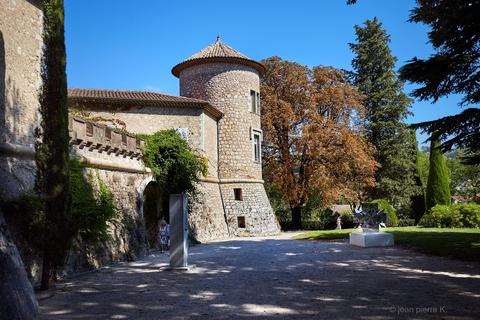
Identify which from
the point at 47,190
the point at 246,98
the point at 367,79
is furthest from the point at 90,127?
the point at 367,79

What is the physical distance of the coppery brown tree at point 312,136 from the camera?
27.4 m

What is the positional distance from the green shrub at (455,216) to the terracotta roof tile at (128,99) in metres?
15.2

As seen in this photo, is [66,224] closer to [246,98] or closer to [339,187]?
[246,98]

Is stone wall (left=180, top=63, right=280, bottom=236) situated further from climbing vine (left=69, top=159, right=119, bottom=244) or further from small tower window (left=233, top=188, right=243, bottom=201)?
climbing vine (left=69, top=159, right=119, bottom=244)

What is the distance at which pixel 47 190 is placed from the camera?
8.46 meters

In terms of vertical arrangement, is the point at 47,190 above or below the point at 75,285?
above

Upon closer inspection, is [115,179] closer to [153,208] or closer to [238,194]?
[153,208]

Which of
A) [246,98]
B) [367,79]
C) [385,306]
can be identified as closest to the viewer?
[385,306]

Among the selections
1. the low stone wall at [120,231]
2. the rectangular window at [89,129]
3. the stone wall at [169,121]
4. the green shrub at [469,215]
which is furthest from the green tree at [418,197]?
the rectangular window at [89,129]

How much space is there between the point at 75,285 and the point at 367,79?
29.5 m

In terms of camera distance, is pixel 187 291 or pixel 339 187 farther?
pixel 339 187

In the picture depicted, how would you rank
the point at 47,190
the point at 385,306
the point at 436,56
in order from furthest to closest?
the point at 436,56, the point at 47,190, the point at 385,306

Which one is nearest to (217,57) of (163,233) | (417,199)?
(163,233)

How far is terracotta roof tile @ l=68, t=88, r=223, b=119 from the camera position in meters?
19.1
